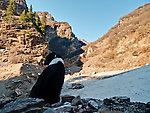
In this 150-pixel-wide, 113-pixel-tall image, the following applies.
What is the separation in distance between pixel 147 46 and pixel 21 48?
61.0 ft

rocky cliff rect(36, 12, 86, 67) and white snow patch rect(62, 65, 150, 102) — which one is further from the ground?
rocky cliff rect(36, 12, 86, 67)

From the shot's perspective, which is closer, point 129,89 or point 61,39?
point 129,89

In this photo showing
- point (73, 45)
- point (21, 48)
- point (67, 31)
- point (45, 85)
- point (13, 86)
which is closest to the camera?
point (45, 85)

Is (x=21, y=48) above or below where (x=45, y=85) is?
above

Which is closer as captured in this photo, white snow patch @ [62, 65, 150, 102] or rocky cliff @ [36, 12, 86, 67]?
white snow patch @ [62, 65, 150, 102]

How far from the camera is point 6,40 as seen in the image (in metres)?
13.1

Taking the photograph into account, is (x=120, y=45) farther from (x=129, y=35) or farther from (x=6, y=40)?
(x=6, y=40)

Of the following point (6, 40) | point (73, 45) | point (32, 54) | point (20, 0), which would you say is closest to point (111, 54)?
point (32, 54)

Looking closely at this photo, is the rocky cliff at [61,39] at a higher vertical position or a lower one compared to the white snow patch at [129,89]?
higher

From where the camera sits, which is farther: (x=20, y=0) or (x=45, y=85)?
(x=20, y=0)

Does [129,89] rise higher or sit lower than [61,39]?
lower

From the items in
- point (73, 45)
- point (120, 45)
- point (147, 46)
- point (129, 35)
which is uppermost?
point (73, 45)

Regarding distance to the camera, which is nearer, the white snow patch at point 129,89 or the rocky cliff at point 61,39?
the white snow patch at point 129,89

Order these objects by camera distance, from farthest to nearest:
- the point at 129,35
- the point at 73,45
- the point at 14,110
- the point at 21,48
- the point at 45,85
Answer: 1. the point at 73,45
2. the point at 129,35
3. the point at 21,48
4. the point at 45,85
5. the point at 14,110
